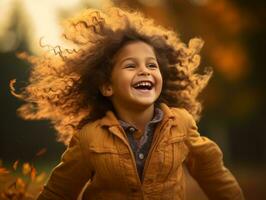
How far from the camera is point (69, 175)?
1.67 metres

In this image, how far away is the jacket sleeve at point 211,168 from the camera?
1719 mm

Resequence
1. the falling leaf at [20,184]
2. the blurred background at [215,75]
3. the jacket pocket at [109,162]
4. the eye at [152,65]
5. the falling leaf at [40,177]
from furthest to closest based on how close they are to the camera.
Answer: the blurred background at [215,75], the falling leaf at [40,177], the falling leaf at [20,184], the eye at [152,65], the jacket pocket at [109,162]

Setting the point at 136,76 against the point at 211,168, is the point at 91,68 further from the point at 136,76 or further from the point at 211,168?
the point at 211,168

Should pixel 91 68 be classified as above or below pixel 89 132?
above

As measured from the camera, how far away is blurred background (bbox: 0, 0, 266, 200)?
2.71 meters

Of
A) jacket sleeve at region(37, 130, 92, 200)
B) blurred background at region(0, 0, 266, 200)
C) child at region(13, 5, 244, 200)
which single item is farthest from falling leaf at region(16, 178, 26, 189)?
jacket sleeve at region(37, 130, 92, 200)

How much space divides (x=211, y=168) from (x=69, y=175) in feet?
1.69

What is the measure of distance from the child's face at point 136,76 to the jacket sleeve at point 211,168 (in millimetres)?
196

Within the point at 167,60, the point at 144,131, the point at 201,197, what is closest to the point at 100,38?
the point at 167,60

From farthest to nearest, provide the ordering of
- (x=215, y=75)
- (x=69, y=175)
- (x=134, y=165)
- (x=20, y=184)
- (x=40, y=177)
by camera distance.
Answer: (x=215, y=75) → (x=40, y=177) → (x=20, y=184) → (x=69, y=175) → (x=134, y=165)

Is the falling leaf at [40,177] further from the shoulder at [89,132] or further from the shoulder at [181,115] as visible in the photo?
the shoulder at [181,115]

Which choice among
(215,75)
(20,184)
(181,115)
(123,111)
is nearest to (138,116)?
(123,111)

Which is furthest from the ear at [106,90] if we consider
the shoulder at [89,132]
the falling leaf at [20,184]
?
the falling leaf at [20,184]

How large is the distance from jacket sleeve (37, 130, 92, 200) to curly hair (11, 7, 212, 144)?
0.18 m
